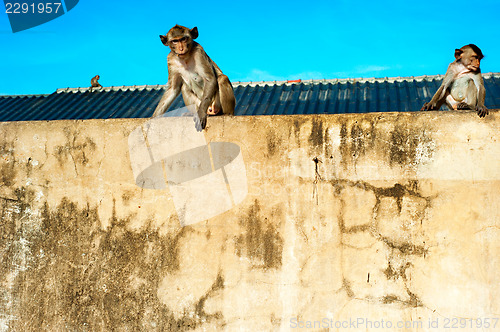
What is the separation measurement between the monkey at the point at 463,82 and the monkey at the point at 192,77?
1.92 m

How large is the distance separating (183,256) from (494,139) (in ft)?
8.63

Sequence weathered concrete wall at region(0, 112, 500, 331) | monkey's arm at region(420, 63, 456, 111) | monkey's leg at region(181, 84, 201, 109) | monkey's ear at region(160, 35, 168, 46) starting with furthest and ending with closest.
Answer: monkey's leg at region(181, 84, 201, 109), monkey's ear at region(160, 35, 168, 46), monkey's arm at region(420, 63, 456, 111), weathered concrete wall at region(0, 112, 500, 331)

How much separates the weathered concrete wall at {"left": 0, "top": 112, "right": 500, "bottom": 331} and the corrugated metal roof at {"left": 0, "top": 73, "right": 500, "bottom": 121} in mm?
3779

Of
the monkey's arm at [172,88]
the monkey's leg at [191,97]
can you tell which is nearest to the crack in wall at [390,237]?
the monkey's leg at [191,97]

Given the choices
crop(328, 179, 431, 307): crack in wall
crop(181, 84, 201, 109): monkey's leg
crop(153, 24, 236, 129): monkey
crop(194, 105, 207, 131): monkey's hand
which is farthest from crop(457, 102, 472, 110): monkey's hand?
crop(181, 84, 201, 109): monkey's leg

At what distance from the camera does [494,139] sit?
13.2 ft

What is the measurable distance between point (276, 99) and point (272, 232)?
5.02 meters

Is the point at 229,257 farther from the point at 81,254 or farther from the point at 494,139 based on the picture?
the point at 494,139

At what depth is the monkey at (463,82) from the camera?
4.74m

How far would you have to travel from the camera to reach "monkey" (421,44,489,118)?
15.6ft

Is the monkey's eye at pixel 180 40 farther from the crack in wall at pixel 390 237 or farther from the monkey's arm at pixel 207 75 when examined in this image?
the crack in wall at pixel 390 237

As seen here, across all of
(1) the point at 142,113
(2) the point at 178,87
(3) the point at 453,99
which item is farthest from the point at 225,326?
(1) the point at 142,113

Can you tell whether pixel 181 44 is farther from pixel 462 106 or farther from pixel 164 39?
pixel 462 106

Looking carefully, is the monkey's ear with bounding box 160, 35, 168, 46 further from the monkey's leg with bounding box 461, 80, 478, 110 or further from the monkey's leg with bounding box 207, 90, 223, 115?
the monkey's leg with bounding box 461, 80, 478, 110
